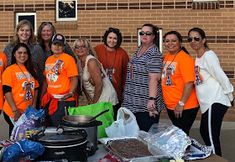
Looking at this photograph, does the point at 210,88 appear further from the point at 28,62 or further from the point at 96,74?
the point at 28,62

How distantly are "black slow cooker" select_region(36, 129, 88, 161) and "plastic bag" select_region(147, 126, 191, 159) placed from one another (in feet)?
1.95

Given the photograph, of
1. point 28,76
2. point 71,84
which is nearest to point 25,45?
point 28,76

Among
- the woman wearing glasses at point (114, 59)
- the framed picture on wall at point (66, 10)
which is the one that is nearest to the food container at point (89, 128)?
the woman wearing glasses at point (114, 59)

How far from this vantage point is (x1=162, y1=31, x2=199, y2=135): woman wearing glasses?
4.68 metres

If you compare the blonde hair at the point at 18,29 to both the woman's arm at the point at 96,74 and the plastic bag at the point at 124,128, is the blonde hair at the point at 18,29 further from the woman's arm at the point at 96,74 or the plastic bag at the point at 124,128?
the plastic bag at the point at 124,128

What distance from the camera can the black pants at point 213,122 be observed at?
15.4 feet

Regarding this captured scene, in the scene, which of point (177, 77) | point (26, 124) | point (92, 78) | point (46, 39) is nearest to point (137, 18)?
point (46, 39)

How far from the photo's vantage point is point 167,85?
477 centimetres

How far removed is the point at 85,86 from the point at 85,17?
4706 millimetres

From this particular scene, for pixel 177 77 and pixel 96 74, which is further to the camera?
pixel 96 74

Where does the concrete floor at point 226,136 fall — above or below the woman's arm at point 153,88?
below

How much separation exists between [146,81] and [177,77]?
34 centimetres

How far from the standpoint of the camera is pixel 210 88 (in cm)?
468

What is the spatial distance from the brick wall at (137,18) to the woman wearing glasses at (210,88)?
433cm
